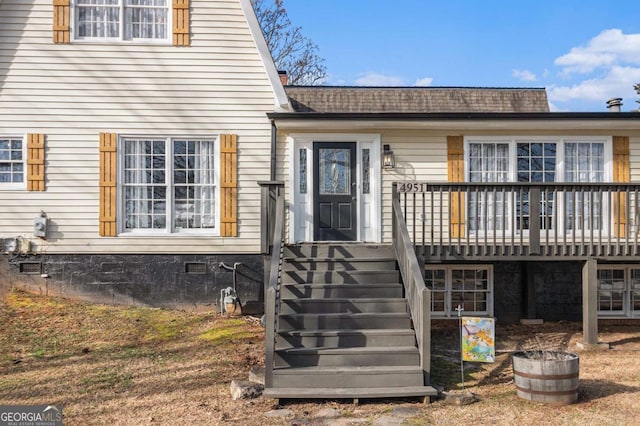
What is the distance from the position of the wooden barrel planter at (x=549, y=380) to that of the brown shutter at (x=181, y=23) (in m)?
7.44

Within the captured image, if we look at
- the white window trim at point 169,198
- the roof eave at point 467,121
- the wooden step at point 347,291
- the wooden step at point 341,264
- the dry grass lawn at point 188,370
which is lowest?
the dry grass lawn at point 188,370

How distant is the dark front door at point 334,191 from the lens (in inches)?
366

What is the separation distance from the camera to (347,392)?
5480 millimetres

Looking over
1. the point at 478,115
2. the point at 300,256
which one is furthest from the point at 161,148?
the point at 478,115

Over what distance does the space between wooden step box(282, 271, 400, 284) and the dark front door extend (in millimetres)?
1907

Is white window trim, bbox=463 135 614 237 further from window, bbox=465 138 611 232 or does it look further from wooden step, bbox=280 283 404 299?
wooden step, bbox=280 283 404 299

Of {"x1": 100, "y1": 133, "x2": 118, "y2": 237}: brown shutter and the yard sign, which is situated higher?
{"x1": 100, "y1": 133, "x2": 118, "y2": 237}: brown shutter

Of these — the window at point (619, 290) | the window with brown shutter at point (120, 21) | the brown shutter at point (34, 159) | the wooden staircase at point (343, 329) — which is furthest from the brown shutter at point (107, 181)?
the window at point (619, 290)

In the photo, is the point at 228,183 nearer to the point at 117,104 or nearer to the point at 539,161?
the point at 117,104

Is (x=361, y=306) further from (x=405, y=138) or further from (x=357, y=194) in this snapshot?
(x=405, y=138)

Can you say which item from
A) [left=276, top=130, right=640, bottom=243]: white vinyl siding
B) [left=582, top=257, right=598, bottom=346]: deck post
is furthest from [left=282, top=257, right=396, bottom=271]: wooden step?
[left=582, top=257, right=598, bottom=346]: deck post

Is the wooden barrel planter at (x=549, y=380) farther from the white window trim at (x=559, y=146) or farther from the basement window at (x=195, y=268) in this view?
the basement window at (x=195, y=268)

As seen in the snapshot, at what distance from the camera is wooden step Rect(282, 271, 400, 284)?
734cm

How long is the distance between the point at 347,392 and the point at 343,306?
148 centimetres
